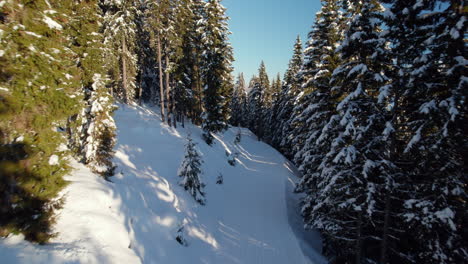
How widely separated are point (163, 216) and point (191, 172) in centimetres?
380

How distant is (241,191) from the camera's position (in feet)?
67.5

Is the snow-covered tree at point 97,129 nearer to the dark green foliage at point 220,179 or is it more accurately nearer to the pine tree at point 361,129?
the dark green foliage at point 220,179

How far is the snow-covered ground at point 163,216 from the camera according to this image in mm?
6270

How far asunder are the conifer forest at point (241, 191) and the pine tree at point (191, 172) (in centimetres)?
13

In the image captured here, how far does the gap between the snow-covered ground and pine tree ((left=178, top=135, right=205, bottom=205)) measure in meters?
Answer: 0.47

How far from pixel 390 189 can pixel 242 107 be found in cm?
6196

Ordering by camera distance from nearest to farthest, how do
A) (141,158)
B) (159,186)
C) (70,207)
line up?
(70,207) < (159,186) < (141,158)

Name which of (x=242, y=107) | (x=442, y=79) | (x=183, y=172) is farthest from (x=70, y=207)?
(x=242, y=107)

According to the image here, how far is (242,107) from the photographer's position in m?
70.2

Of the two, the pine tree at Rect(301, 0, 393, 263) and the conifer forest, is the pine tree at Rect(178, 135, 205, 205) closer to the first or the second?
the conifer forest

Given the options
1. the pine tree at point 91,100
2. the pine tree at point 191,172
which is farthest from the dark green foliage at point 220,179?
the pine tree at point 91,100

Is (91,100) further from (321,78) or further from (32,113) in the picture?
(321,78)

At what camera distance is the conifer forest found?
16.9 feet

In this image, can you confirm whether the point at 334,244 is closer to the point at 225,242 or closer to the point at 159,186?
the point at 225,242
